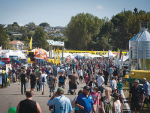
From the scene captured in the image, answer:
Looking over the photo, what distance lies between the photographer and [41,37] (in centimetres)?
10550

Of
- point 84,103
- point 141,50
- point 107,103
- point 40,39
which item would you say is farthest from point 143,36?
point 40,39

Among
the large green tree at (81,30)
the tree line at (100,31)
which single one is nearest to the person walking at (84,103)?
the tree line at (100,31)

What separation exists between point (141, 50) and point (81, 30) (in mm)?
60596

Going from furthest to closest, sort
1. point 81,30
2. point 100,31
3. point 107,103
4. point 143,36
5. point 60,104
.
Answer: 1. point 100,31
2. point 81,30
3. point 143,36
4. point 107,103
5. point 60,104

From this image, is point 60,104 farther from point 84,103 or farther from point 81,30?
point 81,30

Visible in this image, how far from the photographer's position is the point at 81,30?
287 feet

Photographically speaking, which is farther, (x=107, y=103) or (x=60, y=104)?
(x=107, y=103)

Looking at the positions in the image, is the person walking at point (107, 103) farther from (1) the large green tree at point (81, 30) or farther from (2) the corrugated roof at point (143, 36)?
(1) the large green tree at point (81, 30)

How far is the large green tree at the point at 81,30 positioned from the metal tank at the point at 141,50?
58533 mm

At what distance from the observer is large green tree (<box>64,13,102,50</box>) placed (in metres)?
87.3

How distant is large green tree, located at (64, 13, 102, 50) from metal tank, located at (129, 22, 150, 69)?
58533 millimetres

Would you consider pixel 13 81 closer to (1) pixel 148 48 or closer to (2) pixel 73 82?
(2) pixel 73 82

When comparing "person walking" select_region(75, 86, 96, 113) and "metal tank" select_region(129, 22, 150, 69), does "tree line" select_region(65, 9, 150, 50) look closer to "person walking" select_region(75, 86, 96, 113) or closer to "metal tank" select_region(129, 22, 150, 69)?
"metal tank" select_region(129, 22, 150, 69)

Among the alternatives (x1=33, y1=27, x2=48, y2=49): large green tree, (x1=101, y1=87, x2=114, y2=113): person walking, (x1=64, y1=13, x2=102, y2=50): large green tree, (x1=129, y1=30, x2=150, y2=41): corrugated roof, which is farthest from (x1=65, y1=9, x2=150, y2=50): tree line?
(x1=101, y1=87, x2=114, y2=113): person walking
